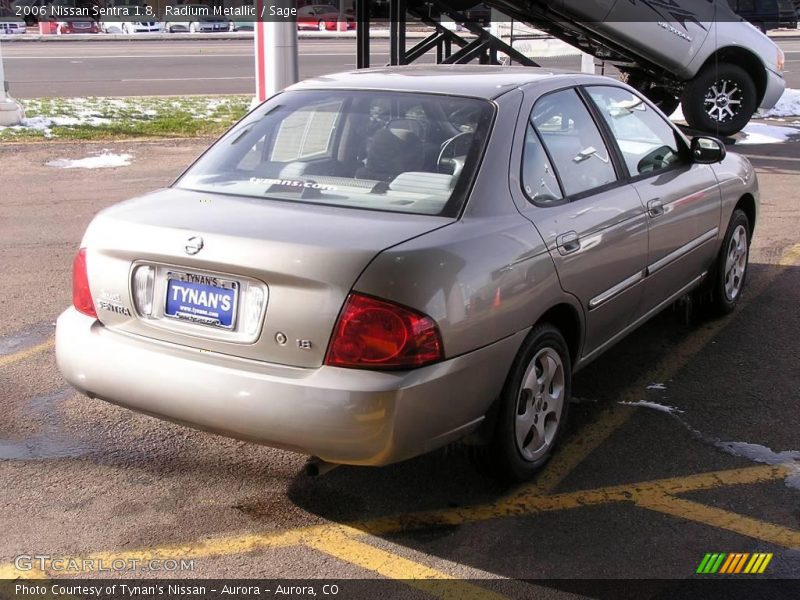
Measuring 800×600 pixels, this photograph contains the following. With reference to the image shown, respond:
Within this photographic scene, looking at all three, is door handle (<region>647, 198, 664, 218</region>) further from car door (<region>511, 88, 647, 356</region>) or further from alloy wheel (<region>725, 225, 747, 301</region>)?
alloy wheel (<region>725, 225, 747, 301</region>)

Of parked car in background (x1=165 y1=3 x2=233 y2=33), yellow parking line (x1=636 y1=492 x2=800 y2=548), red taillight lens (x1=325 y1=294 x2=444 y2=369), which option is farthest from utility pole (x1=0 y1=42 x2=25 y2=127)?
parked car in background (x1=165 y1=3 x2=233 y2=33)

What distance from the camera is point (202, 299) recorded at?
3.19 m

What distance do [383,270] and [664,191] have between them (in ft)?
7.34

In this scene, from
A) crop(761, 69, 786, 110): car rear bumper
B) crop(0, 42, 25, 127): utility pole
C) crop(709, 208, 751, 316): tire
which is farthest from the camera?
crop(761, 69, 786, 110): car rear bumper

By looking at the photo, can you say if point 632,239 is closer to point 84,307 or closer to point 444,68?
point 444,68

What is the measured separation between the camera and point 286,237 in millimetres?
3111

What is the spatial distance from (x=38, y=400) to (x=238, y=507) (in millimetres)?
1534

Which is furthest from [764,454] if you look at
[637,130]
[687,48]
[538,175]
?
[687,48]

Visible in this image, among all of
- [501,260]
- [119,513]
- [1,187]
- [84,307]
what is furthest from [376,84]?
[1,187]

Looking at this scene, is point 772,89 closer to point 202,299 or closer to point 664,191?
point 664,191

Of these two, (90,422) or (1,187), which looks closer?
(90,422)

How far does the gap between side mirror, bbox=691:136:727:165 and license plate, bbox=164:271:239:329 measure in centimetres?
310

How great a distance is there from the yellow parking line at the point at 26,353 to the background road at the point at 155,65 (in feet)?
45.0

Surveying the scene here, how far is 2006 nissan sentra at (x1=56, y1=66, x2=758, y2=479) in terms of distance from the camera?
118 inches
